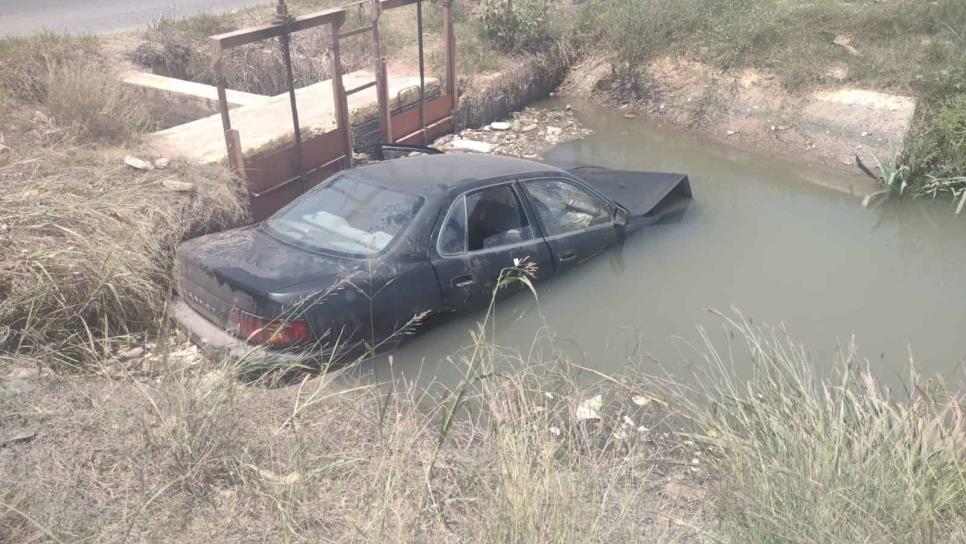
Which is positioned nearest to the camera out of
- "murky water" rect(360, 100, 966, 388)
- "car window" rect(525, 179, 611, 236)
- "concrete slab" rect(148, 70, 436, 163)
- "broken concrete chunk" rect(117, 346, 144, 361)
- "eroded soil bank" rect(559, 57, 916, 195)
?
"broken concrete chunk" rect(117, 346, 144, 361)

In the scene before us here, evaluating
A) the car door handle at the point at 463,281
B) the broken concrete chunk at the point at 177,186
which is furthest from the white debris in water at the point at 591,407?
the broken concrete chunk at the point at 177,186

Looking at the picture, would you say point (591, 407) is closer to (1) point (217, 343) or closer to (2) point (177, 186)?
(1) point (217, 343)

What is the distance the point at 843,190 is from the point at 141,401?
854 cm

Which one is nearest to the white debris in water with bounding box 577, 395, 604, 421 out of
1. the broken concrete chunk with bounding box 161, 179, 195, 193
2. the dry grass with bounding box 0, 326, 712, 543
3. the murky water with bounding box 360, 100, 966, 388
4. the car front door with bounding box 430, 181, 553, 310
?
the dry grass with bounding box 0, 326, 712, 543

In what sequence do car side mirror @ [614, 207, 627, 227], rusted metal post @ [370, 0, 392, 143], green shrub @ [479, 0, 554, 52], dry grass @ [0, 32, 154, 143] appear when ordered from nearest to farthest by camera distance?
car side mirror @ [614, 207, 627, 227], dry grass @ [0, 32, 154, 143], rusted metal post @ [370, 0, 392, 143], green shrub @ [479, 0, 554, 52]

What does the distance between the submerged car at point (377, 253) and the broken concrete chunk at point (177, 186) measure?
1332 millimetres

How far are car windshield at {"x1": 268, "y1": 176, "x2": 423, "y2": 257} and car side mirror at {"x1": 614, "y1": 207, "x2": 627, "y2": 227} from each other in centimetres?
213

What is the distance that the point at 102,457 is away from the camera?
11.2ft

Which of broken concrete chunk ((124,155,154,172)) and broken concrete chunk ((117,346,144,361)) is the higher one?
broken concrete chunk ((124,155,154,172))

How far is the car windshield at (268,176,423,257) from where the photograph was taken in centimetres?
506

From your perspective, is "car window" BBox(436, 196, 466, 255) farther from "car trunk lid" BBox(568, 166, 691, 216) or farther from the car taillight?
"car trunk lid" BBox(568, 166, 691, 216)

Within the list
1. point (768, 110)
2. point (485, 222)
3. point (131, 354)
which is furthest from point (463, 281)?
point (768, 110)

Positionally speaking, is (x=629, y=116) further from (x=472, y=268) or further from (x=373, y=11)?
(x=472, y=268)

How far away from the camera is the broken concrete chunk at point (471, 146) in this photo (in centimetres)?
1005
